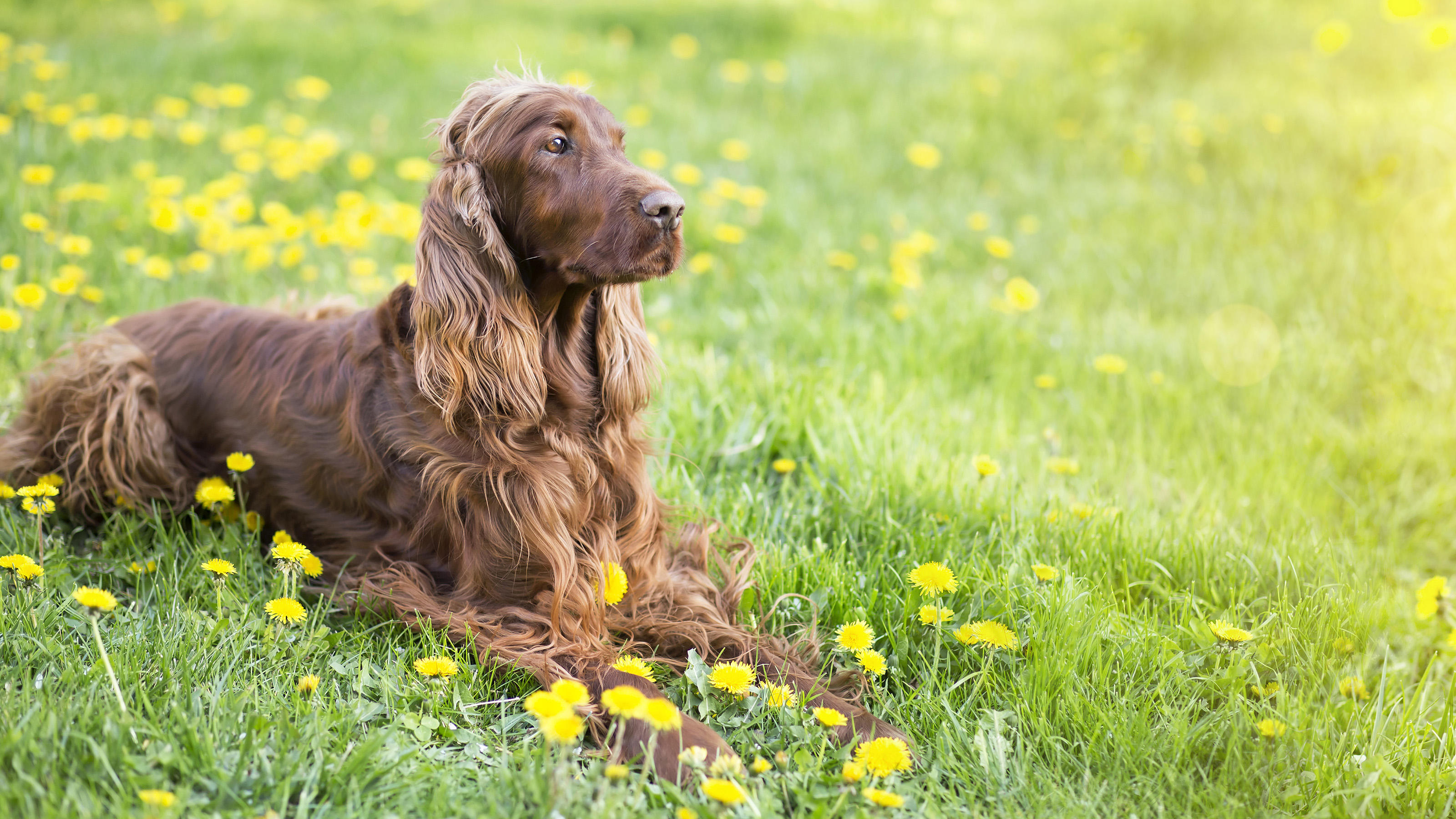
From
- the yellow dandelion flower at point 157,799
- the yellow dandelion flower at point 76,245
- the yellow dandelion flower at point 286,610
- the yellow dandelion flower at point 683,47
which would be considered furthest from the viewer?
the yellow dandelion flower at point 683,47

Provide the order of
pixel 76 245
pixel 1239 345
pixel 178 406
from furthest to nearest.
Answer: pixel 1239 345
pixel 76 245
pixel 178 406

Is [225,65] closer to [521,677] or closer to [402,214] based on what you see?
[402,214]

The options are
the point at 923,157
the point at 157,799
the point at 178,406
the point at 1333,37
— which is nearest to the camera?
the point at 157,799

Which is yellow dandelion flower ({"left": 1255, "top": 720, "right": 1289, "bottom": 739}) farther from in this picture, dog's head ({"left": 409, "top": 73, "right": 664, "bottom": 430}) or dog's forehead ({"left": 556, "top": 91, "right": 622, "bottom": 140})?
dog's forehead ({"left": 556, "top": 91, "right": 622, "bottom": 140})

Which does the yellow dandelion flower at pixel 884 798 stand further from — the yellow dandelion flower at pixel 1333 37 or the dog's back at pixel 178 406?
the yellow dandelion flower at pixel 1333 37

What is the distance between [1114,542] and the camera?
2.81m

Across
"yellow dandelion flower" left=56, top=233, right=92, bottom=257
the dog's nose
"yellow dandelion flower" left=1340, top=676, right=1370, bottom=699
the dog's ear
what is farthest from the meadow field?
the dog's nose

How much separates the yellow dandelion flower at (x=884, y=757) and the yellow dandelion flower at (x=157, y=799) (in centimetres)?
121

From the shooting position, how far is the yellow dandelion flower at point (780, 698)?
87.7 inches

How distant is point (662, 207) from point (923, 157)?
361cm

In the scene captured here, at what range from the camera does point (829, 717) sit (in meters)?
2.09

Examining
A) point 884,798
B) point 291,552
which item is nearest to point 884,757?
point 884,798

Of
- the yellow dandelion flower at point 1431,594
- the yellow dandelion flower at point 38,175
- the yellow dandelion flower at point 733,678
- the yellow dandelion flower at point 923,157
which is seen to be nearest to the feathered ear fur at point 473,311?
the yellow dandelion flower at point 733,678

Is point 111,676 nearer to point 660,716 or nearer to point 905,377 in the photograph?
point 660,716
